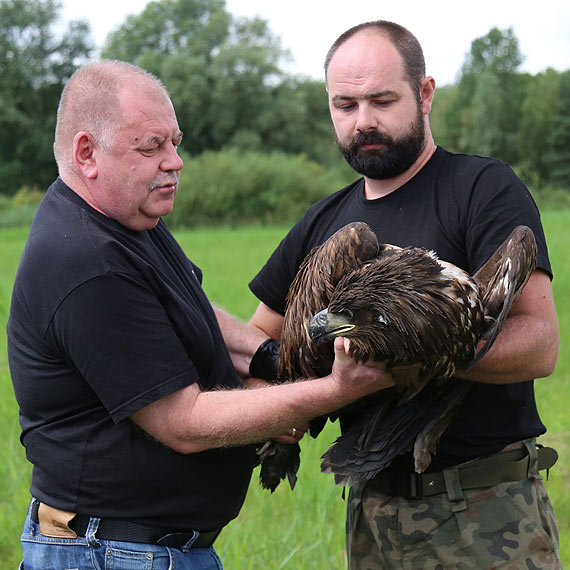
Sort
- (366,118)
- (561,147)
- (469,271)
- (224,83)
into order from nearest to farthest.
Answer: (469,271) < (366,118) < (224,83) < (561,147)

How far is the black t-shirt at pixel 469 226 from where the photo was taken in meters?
2.84

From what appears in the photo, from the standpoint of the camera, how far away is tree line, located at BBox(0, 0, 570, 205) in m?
46.9

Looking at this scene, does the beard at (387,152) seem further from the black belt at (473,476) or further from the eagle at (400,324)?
the black belt at (473,476)

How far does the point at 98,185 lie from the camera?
8.74 ft

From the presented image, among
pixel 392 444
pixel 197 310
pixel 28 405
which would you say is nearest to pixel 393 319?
pixel 392 444

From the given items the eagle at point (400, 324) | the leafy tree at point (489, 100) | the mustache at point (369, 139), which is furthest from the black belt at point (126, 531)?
the leafy tree at point (489, 100)

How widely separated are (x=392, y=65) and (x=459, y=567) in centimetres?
212

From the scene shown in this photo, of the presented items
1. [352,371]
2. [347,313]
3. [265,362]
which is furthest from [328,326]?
[265,362]

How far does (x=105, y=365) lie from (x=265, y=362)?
3.67 ft

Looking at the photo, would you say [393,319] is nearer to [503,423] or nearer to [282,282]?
[503,423]

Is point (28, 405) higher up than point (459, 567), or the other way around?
point (28, 405)

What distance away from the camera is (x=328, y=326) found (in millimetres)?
2525

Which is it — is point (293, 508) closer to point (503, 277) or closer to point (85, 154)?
point (503, 277)

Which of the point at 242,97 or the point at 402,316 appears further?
the point at 242,97
